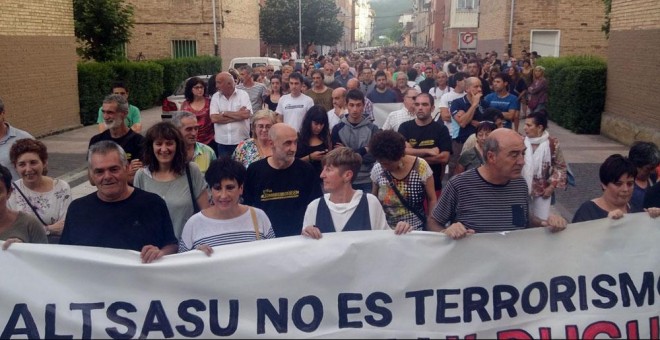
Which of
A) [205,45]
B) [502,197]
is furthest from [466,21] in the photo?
[502,197]

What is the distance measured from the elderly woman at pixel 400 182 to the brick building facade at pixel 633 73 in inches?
431

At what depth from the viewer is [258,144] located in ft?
23.2

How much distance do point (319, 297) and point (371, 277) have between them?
1.06 ft

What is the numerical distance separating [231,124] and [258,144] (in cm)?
256

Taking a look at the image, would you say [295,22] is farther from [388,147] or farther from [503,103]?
[388,147]

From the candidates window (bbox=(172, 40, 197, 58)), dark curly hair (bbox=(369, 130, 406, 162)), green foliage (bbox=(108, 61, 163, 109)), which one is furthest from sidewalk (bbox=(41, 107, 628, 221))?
window (bbox=(172, 40, 197, 58))

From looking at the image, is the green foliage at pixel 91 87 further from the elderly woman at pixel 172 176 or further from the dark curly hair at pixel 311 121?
the elderly woman at pixel 172 176

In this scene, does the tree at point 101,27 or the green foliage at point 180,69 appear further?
the green foliage at point 180,69

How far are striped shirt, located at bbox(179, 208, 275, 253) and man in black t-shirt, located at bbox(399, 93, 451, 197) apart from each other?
2.95 meters

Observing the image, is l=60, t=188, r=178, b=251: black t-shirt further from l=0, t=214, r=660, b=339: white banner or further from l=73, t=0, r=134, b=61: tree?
l=73, t=0, r=134, b=61: tree

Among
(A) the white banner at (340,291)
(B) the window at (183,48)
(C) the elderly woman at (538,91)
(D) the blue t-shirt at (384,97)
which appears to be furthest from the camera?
(B) the window at (183,48)

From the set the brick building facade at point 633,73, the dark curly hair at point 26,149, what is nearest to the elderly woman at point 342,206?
the dark curly hair at point 26,149

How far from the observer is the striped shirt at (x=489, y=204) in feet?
16.0

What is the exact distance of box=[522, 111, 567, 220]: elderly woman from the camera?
7.05m
